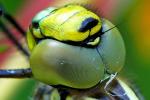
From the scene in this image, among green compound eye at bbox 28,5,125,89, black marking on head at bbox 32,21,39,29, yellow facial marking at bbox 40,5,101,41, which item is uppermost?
yellow facial marking at bbox 40,5,101,41

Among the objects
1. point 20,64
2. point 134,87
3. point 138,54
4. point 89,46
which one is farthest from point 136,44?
point 89,46

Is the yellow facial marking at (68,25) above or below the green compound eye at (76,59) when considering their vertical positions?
above

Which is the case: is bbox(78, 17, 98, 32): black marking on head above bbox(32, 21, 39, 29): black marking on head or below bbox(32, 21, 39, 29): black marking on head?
above

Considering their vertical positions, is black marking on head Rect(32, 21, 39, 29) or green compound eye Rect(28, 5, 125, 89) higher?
black marking on head Rect(32, 21, 39, 29)

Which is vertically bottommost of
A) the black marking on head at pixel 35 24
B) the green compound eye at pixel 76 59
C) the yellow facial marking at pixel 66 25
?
the green compound eye at pixel 76 59
